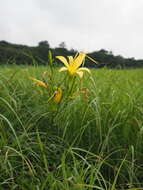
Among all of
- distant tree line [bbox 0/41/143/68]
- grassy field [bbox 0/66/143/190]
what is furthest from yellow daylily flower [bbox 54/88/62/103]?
distant tree line [bbox 0/41/143/68]

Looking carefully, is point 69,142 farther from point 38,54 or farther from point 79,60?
point 38,54

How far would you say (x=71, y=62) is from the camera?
112cm

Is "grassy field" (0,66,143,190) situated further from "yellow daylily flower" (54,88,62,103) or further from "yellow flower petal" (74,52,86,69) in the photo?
"yellow flower petal" (74,52,86,69)

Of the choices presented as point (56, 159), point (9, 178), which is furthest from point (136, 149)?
point (9, 178)

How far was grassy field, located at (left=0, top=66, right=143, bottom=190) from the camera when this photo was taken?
1083 mm

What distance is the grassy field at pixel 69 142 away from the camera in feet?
3.55

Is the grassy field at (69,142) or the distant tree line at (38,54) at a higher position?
the distant tree line at (38,54)

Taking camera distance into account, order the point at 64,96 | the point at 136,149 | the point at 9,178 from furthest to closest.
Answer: the point at 136,149
the point at 64,96
the point at 9,178

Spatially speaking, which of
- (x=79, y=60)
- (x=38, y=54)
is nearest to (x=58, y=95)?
(x=79, y=60)

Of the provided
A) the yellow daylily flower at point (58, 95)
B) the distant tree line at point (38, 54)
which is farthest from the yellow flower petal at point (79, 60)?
the distant tree line at point (38, 54)

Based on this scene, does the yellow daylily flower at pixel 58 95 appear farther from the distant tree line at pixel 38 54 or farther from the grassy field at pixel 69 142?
the distant tree line at pixel 38 54

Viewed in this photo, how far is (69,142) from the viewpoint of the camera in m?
1.32

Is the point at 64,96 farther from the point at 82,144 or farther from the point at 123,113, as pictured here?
the point at 123,113

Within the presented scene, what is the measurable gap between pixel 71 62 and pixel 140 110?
51cm
